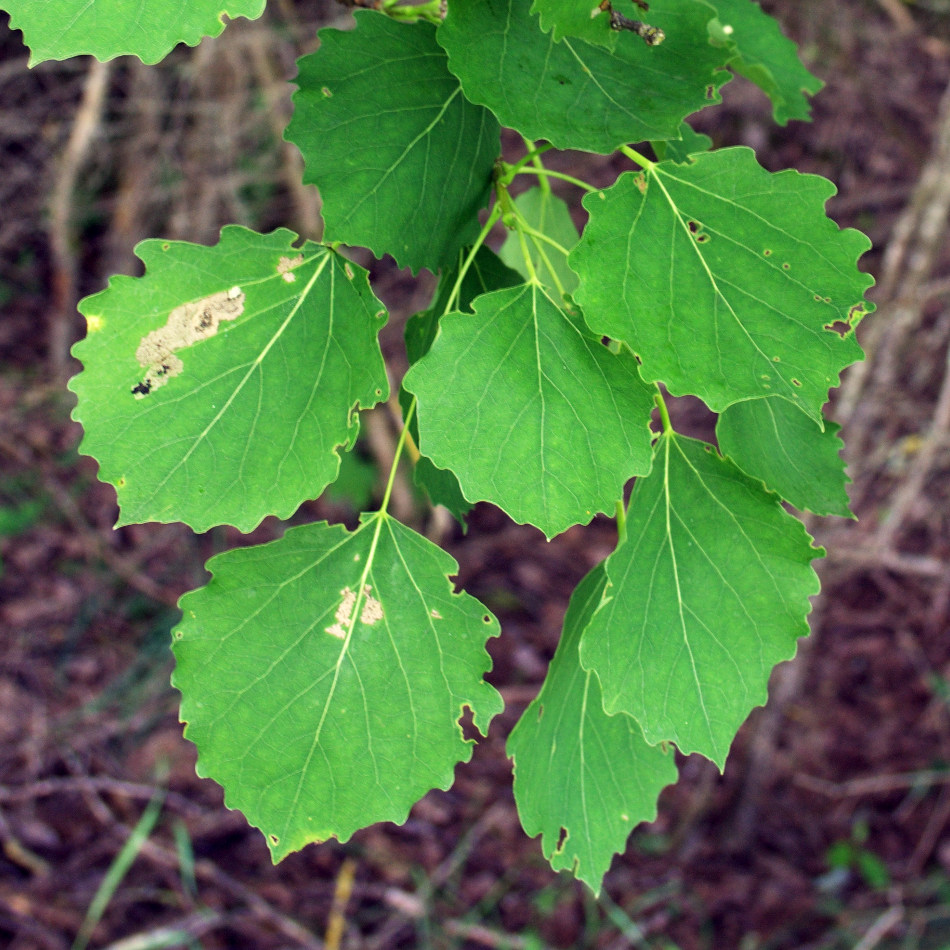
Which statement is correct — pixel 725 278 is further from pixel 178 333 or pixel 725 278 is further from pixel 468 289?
pixel 178 333

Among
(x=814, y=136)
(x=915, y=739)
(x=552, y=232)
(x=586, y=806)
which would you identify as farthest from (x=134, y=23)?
(x=814, y=136)

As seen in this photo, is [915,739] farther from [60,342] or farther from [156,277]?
[60,342]

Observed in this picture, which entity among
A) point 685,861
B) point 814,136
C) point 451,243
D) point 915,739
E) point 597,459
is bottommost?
point 685,861

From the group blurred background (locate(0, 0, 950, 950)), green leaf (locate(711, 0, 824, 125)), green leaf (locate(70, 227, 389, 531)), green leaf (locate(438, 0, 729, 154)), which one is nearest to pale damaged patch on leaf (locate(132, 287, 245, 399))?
green leaf (locate(70, 227, 389, 531))

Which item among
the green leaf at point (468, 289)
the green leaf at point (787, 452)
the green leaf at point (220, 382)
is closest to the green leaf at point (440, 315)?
the green leaf at point (468, 289)

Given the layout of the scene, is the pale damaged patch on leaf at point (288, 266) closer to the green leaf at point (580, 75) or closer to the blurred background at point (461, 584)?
the green leaf at point (580, 75)
